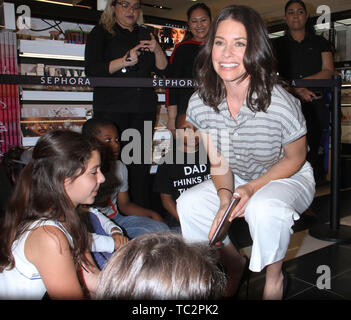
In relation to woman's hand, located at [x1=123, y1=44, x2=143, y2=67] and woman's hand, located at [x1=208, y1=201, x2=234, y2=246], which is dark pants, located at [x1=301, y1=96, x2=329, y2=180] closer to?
woman's hand, located at [x1=123, y1=44, x2=143, y2=67]


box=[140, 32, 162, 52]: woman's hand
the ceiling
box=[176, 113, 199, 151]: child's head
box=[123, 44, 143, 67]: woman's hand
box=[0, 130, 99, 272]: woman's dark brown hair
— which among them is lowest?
box=[0, 130, 99, 272]: woman's dark brown hair

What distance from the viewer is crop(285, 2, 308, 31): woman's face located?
10.1ft

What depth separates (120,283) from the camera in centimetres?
78

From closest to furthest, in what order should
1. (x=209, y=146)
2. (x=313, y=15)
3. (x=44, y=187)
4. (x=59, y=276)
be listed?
(x=59, y=276), (x=44, y=187), (x=209, y=146), (x=313, y=15)

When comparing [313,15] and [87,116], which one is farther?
[313,15]

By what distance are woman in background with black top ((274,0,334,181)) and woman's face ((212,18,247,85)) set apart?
162cm

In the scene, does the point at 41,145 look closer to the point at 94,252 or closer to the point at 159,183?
the point at 94,252

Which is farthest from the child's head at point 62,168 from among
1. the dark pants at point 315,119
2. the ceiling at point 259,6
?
the ceiling at point 259,6

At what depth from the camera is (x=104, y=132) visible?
233 centimetres

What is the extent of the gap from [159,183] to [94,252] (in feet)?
3.46

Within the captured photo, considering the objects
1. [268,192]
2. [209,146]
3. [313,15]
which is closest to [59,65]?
[209,146]

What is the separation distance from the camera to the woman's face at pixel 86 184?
1.41 meters

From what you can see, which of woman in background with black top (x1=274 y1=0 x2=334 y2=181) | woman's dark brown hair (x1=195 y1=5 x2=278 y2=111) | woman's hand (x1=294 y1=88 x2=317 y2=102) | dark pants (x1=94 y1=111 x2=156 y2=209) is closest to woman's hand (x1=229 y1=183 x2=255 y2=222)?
woman's dark brown hair (x1=195 y1=5 x2=278 y2=111)

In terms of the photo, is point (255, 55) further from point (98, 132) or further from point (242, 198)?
point (98, 132)
